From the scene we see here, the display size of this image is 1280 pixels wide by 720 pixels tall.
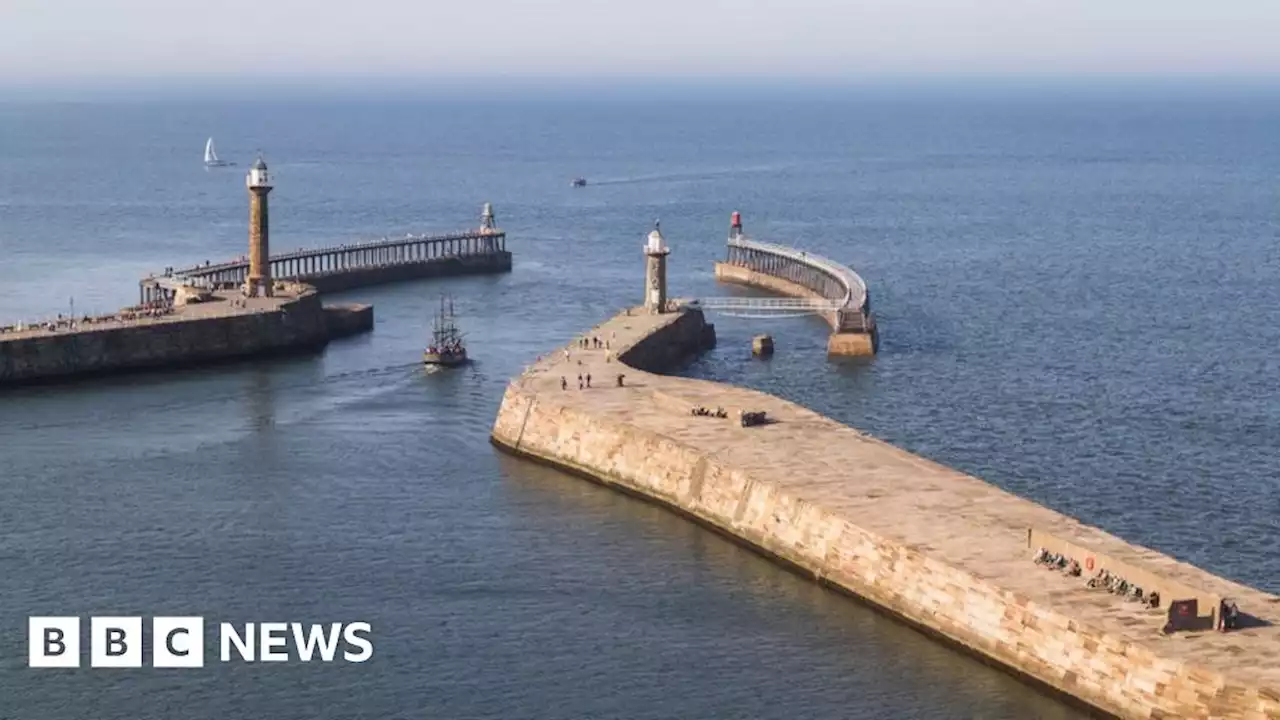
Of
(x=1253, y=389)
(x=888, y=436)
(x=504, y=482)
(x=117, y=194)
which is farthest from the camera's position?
(x=117, y=194)

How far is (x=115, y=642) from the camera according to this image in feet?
179

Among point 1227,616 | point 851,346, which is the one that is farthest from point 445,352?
point 1227,616

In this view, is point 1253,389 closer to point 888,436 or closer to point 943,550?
point 888,436

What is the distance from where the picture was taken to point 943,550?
187 ft

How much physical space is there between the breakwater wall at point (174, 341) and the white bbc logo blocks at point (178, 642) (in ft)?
131

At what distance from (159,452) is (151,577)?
18012 mm

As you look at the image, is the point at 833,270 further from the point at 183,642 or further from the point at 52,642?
the point at 52,642

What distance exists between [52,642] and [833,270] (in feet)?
246

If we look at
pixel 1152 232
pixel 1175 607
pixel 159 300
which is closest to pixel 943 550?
pixel 1175 607

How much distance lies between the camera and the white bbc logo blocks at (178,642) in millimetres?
53125

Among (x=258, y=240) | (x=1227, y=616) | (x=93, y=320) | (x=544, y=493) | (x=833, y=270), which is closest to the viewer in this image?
(x=1227, y=616)

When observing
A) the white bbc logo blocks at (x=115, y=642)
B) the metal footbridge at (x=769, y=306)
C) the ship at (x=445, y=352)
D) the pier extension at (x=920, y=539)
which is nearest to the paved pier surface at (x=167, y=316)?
the ship at (x=445, y=352)

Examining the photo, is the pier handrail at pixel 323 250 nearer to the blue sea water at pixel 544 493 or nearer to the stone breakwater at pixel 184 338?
the blue sea water at pixel 544 493

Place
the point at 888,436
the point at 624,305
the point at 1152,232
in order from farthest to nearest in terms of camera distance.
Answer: the point at 1152,232 < the point at 624,305 < the point at 888,436
